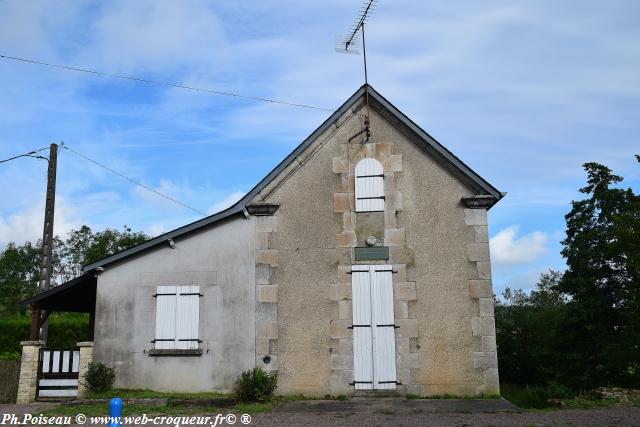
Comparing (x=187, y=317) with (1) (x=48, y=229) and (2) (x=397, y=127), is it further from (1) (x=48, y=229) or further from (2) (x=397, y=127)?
(1) (x=48, y=229)

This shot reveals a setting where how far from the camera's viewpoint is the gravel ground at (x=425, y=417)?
29.0 feet

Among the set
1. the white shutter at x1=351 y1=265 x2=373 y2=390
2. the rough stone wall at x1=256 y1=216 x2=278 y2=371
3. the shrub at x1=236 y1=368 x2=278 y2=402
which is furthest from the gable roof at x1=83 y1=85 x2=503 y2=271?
the shrub at x1=236 y1=368 x2=278 y2=402

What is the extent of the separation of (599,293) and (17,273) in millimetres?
52626

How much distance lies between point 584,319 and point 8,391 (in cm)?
1702

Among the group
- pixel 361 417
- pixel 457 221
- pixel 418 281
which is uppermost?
pixel 457 221

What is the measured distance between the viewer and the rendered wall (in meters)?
11.7

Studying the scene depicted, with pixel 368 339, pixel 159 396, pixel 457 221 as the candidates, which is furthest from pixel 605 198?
pixel 159 396

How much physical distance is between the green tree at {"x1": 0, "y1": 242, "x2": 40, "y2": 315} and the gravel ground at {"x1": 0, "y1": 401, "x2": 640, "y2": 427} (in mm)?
43178

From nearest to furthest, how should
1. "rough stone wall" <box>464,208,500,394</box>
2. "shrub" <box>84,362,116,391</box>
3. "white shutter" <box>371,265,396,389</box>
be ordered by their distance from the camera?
"rough stone wall" <box>464,208,500,394</box> < "white shutter" <box>371,265,396,389</box> < "shrub" <box>84,362,116,391</box>

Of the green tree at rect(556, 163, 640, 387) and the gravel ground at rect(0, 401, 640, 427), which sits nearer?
the gravel ground at rect(0, 401, 640, 427)

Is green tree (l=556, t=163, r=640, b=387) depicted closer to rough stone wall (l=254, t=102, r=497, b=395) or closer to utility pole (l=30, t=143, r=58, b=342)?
rough stone wall (l=254, t=102, r=497, b=395)

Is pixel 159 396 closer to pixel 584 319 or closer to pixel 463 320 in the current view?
pixel 463 320

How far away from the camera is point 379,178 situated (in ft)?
40.2

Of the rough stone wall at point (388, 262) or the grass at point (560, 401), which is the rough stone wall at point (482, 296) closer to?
the rough stone wall at point (388, 262)
